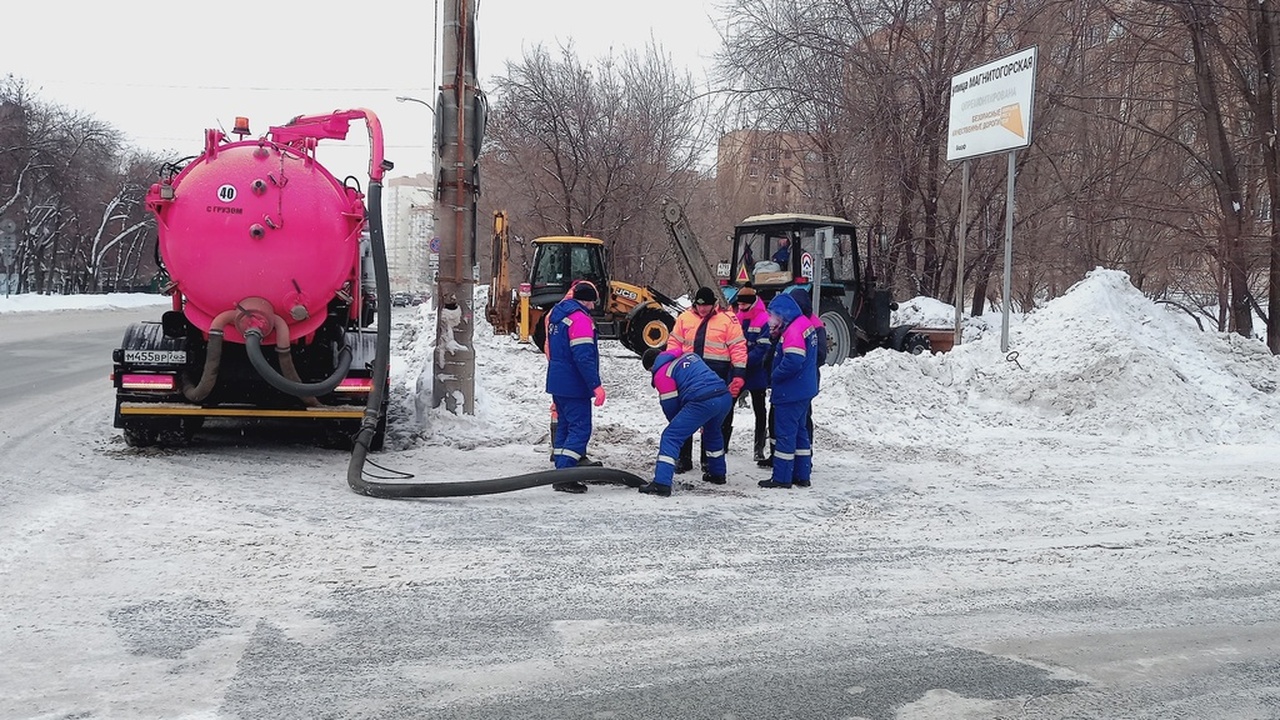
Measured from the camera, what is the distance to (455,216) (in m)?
10.6

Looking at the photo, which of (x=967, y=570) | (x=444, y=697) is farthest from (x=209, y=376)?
(x=967, y=570)

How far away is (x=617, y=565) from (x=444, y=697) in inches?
82.6

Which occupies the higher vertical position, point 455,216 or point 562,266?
point 562,266

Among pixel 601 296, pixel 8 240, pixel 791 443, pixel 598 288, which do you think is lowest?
pixel 791 443

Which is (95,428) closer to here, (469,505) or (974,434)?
(469,505)

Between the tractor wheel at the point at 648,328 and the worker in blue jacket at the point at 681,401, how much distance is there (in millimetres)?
12838

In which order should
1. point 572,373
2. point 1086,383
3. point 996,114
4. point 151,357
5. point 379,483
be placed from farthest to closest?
1. point 996,114
2. point 1086,383
3. point 151,357
4. point 572,373
5. point 379,483

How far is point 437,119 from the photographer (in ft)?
35.0

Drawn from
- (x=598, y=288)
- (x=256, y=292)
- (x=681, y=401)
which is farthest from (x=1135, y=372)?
(x=598, y=288)

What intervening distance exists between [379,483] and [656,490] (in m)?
2.21

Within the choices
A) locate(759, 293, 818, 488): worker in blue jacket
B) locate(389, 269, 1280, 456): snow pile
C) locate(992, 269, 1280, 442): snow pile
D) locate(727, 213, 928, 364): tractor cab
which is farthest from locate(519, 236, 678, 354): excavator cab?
locate(759, 293, 818, 488): worker in blue jacket

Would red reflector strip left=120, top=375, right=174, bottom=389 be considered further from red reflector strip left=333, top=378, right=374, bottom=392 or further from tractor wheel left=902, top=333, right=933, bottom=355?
tractor wheel left=902, top=333, right=933, bottom=355

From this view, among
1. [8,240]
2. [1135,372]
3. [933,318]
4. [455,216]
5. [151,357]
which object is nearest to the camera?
[151,357]

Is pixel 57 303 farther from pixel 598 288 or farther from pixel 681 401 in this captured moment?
pixel 681 401
